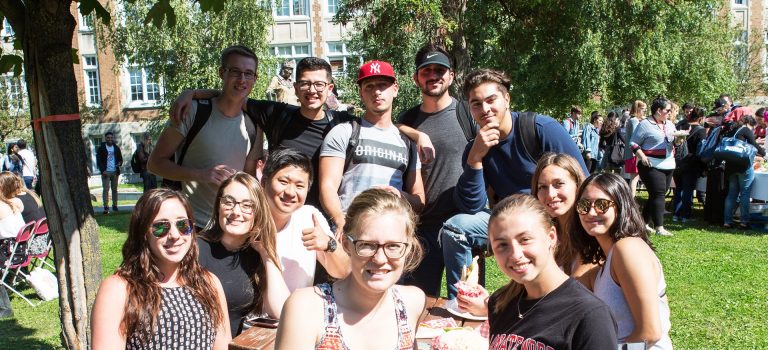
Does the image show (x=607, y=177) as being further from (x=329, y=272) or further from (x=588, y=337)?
(x=329, y=272)

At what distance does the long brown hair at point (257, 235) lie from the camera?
3.33 metres

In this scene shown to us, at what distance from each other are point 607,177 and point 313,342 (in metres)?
1.57

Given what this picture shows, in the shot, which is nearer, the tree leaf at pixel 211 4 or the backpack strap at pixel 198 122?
the tree leaf at pixel 211 4

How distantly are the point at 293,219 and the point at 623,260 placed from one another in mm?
1739

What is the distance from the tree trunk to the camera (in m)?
3.38

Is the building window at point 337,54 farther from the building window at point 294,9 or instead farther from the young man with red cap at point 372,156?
the young man with red cap at point 372,156

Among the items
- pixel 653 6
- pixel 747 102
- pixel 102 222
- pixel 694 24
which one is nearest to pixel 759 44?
pixel 747 102

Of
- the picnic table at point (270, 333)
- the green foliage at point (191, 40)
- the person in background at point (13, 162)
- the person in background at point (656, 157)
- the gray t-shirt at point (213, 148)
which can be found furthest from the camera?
the green foliage at point (191, 40)

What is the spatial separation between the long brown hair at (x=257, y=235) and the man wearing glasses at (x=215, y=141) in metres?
0.88

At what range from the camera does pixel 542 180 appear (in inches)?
127

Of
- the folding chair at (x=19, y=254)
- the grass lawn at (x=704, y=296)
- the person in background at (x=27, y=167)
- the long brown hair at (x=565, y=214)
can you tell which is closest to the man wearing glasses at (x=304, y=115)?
the long brown hair at (x=565, y=214)

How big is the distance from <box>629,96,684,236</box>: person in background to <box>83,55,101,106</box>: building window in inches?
1254

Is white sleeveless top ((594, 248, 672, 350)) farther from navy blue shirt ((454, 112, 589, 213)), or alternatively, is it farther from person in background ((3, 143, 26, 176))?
person in background ((3, 143, 26, 176))

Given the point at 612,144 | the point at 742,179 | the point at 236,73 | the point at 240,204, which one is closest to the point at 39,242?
the point at 236,73
